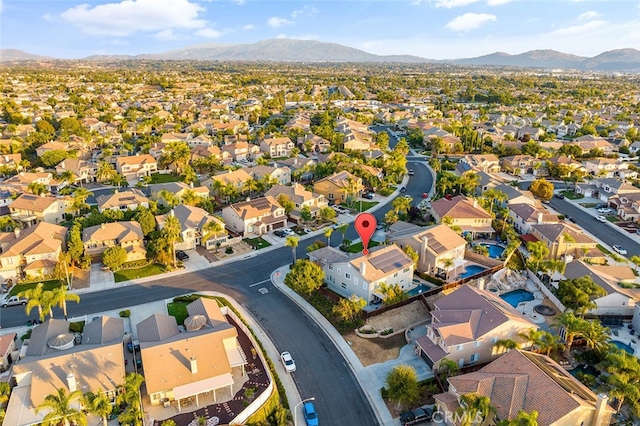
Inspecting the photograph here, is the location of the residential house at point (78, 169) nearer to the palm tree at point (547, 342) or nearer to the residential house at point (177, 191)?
the residential house at point (177, 191)

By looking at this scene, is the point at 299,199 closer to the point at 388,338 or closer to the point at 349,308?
the point at 349,308

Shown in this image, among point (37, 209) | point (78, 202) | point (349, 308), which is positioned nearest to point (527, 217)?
point (349, 308)

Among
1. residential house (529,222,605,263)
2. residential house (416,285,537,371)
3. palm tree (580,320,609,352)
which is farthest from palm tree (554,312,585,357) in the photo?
residential house (529,222,605,263)

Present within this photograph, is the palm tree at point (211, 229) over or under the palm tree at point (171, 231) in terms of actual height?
under

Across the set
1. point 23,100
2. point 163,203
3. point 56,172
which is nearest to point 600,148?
point 163,203

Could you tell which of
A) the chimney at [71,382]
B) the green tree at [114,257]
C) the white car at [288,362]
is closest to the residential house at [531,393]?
the white car at [288,362]

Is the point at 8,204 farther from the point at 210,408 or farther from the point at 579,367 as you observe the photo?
the point at 579,367
